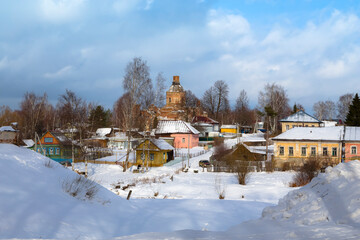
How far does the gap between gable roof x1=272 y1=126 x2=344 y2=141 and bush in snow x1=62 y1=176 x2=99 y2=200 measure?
2719 centimetres

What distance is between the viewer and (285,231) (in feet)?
21.8

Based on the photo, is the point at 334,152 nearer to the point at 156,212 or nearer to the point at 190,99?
the point at 156,212

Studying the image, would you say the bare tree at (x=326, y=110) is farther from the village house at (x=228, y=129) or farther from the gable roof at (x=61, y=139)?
the gable roof at (x=61, y=139)

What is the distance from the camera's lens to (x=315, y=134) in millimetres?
35219

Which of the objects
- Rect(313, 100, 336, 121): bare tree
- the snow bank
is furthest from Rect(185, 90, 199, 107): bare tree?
the snow bank

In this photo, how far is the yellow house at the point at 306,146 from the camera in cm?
3403

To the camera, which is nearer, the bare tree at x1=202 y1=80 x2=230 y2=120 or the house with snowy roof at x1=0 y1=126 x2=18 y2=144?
the house with snowy roof at x1=0 y1=126 x2=18 y2=144

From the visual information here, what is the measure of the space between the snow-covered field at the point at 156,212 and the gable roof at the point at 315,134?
21.5 m

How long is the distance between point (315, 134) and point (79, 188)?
30034 mm

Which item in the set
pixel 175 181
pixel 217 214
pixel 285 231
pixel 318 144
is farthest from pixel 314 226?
pixel 318 144

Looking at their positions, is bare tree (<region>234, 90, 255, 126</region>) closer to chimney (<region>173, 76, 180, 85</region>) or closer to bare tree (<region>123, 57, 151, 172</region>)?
chimney (<region>173, 76, 180, 85</region>)

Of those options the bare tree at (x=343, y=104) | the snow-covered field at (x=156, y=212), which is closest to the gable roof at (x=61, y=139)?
the snow-covered field at (x=156, y=212)

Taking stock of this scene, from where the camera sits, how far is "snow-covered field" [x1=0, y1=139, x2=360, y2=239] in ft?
22.4

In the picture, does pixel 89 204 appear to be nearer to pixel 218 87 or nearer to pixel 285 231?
pixel 285 231
